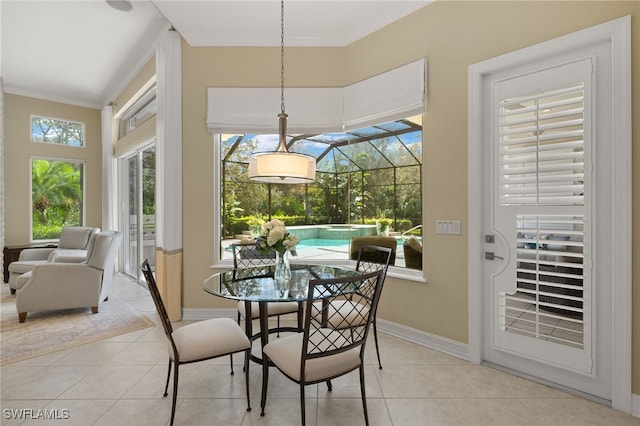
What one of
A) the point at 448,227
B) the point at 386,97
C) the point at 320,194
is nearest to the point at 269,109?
the point at 320,194

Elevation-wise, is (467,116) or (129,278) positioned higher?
(467,116)

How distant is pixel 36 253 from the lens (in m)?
5.12

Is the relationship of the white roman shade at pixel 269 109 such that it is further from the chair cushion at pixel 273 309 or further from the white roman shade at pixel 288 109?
the chair cushion at pixel 273 309

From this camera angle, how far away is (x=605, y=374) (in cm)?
207

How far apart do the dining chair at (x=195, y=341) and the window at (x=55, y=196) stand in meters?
5.68

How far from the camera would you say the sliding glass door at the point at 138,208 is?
5203mm

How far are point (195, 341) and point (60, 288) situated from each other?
2.81 meters

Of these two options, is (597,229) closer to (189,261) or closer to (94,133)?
(189,261)

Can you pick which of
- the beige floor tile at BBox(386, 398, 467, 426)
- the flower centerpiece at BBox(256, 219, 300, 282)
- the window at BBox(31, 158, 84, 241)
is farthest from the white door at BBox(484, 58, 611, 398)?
the window at BBox(31, 158, 84, 241)

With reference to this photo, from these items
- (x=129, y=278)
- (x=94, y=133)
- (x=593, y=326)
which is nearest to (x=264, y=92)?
(x=593, y=326)

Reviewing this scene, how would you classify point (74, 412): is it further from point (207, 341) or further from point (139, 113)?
point (139, 113)

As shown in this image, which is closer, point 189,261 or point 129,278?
point 189,261

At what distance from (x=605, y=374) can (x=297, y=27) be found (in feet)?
12.8

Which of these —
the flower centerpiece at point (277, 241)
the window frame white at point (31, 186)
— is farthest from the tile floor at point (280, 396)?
the window frame white at point (31, 186)
